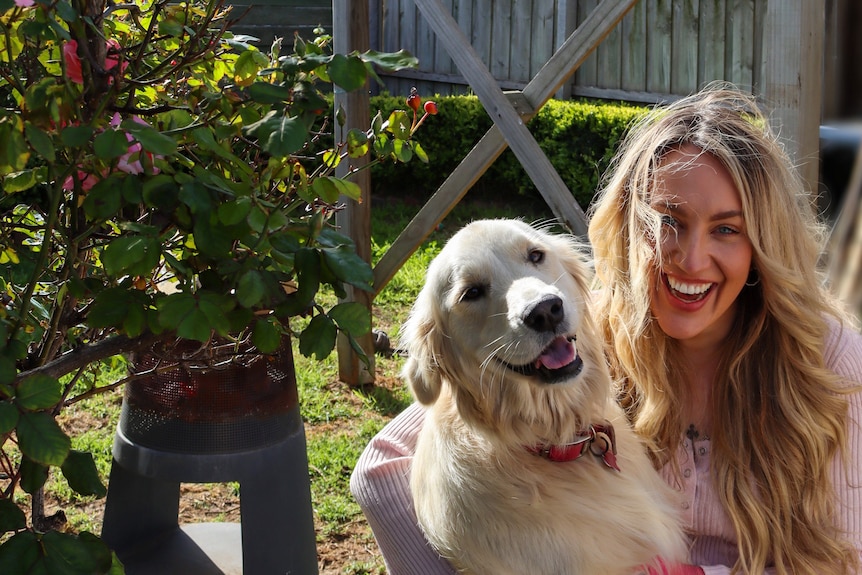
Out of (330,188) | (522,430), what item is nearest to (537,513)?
(522,430)

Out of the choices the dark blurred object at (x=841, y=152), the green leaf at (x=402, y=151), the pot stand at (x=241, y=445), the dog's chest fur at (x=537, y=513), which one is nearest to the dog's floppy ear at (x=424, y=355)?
the dog's chest fur at (x=537, y=513)

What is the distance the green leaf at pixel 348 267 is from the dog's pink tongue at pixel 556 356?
0.99 m

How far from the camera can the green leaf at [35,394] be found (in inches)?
49.2

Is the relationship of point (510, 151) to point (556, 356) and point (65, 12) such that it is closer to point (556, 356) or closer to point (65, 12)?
point (556, 356)

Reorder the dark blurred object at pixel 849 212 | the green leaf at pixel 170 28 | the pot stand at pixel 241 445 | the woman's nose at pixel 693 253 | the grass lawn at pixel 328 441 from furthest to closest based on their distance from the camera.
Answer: the grass lawn at pixel 328 441 → the pot stand at pixel 241 445 → the woman's nose at pixel 693 253 → the green leaf at pixel 170 28 → the dark blurred object at pixel 849 212

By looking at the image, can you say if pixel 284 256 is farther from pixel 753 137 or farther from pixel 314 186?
pixel 753 137

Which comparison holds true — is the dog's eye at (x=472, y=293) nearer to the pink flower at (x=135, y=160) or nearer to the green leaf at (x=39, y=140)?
the pink flower at (x=135, y=160)

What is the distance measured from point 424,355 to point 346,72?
Answer: 134 cm

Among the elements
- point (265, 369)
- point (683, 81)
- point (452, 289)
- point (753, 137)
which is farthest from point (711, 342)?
point (683, 81)

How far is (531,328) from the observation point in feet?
7.34

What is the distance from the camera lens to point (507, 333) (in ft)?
7.54

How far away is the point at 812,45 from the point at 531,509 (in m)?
1.62

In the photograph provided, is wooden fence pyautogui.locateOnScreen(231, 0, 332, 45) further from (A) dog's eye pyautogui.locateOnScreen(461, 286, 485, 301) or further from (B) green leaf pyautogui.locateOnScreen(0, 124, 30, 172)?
(B) green leaf pyautogui.locateOnScreen(0, 124, 30, 172)

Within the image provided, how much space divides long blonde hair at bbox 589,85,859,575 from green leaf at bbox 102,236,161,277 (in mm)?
1439
